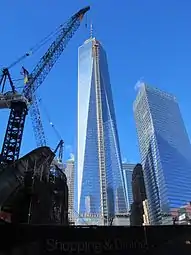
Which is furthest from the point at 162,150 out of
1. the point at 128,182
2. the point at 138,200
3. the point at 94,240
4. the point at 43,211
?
the point at 94,240

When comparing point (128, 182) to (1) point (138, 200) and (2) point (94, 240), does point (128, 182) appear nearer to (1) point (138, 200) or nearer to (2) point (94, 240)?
(1) point (138, 200)

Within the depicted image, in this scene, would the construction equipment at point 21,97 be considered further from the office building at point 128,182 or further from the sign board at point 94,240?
the office building at point 128,182

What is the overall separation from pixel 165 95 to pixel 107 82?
35692mm

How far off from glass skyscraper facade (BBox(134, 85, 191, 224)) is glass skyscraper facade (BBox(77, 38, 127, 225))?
17.0 meters

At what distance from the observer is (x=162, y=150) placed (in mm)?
133125

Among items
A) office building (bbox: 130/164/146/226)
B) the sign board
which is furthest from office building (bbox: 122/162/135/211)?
the sign board

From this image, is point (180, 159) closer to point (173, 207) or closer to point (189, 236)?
point (173, 207)

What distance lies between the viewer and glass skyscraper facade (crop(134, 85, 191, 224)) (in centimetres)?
12025

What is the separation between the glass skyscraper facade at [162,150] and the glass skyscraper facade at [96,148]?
55.8 ft

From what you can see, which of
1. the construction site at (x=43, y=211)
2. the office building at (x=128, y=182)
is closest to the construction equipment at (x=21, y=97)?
the construction site at (x=43, y=211)

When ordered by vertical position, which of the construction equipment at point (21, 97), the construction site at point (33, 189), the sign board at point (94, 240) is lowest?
the sign board at point (94, 240)

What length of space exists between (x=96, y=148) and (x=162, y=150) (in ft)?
110

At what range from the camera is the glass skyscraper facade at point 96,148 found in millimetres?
138500

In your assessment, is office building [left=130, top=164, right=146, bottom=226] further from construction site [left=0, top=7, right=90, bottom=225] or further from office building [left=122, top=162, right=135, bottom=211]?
office building [left=122, top=162, right=135, bottom=211]
